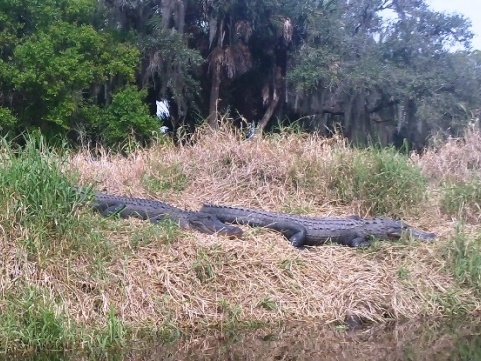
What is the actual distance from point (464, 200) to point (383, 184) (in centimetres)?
108

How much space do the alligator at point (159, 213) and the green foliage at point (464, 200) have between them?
3058 mm

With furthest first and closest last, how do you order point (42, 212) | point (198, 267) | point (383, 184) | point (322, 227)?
point (383, 184), point (322, 227), point (198, 267), point (42, 212)

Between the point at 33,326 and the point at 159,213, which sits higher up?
the point at 159,213

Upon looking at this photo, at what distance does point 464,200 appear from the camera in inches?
357

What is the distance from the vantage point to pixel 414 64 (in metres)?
18.3

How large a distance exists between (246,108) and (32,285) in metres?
13.2

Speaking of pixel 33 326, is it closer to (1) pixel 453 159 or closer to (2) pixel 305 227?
(2) pixel 305 227

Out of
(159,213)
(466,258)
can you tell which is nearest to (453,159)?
(466,258)

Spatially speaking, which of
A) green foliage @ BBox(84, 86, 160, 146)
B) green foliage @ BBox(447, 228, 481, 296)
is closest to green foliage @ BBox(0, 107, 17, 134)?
green foliage @ BBox(84, 86, 160, 146)

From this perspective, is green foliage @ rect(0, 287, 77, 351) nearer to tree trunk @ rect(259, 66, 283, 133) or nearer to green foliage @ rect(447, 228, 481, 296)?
green foliage @ rect(447, 228, 481, 296)

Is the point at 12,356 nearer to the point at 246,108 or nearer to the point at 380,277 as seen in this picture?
the point at 380,277

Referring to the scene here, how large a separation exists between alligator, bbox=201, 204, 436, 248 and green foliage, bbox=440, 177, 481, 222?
1126mm

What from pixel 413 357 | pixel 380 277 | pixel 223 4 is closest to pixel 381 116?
pixel 223 4

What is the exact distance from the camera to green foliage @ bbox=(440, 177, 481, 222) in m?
8.96
